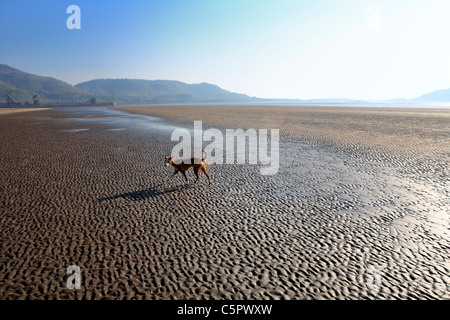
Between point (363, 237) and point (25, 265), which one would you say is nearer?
point (25, 265)

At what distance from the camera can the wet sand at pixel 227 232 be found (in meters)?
3.65

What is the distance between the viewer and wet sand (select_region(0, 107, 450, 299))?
3654 mm

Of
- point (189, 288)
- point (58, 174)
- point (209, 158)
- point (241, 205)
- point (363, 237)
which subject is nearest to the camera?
point (189, 288)

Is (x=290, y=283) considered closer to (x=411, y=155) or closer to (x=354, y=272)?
(x=354, y=272)

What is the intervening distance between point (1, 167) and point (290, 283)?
1289cm

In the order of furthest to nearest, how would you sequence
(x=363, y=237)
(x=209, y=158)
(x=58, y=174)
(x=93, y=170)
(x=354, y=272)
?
(x=209, y=158)
(x=93, y=170)
(x=58, y=174)
(x=363, y=237)
(x=354, y=272)

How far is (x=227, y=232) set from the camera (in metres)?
5.24

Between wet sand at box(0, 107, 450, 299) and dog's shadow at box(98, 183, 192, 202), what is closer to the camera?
wet sand at box(0, 107, 450, 299)

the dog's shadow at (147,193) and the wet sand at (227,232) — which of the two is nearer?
the wet sand at (227,232)

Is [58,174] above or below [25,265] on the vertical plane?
above

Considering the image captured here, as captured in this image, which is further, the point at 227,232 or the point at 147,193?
the point at 147,193

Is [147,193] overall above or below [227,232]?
above

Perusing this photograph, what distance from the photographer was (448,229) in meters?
5.34


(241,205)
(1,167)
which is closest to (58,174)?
(1,167)
